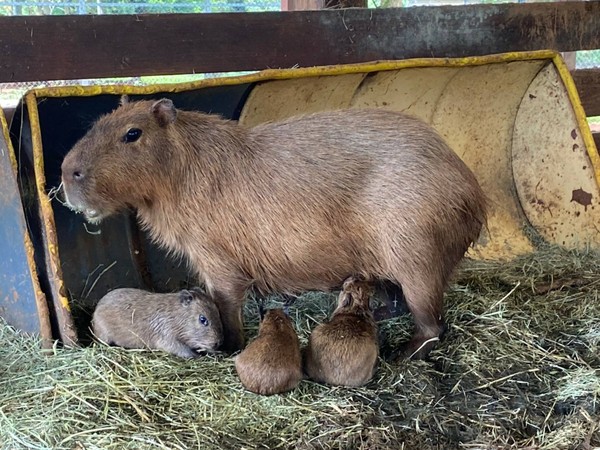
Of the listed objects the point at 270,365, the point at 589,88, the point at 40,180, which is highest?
the point at 40,180

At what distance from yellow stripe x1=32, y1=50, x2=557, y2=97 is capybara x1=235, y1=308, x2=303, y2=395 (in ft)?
4.13

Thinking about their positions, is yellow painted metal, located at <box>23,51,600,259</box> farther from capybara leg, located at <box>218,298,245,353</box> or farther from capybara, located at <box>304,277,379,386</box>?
capybara, located at <box>304,277,379,386</box>

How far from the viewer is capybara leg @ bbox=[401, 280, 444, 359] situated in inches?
141

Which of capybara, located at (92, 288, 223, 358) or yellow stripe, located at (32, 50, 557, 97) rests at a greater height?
yellow stripe, located at (32, 50, 557, 97)

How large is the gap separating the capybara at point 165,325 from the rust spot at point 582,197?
2503mm

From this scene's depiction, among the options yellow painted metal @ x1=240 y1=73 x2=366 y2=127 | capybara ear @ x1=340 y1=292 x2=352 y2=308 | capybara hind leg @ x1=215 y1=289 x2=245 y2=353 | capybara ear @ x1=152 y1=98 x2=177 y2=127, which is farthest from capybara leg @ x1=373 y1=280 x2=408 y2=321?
capybara ear @ x1=152 y1=98 x2=177 y2=127

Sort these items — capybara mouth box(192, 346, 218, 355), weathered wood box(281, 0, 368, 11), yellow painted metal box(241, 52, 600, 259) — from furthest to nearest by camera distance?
1. weathered wood box(281, 0, 368, 11)
2. yellow painted metal box(241, 52, 600, 259)
3. capybara mouth box(192, 346, 218, 355)

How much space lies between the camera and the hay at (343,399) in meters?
2.88

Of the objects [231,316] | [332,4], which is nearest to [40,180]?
[231,316]

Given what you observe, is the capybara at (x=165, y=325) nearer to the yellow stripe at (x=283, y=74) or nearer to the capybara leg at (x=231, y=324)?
the capybara leg at (x=231, y=324)

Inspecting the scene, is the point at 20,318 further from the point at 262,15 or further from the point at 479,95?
the point at 479,95

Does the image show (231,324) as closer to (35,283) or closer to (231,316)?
(231,316)

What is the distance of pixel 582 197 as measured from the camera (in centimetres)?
489

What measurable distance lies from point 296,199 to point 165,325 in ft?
2.71
